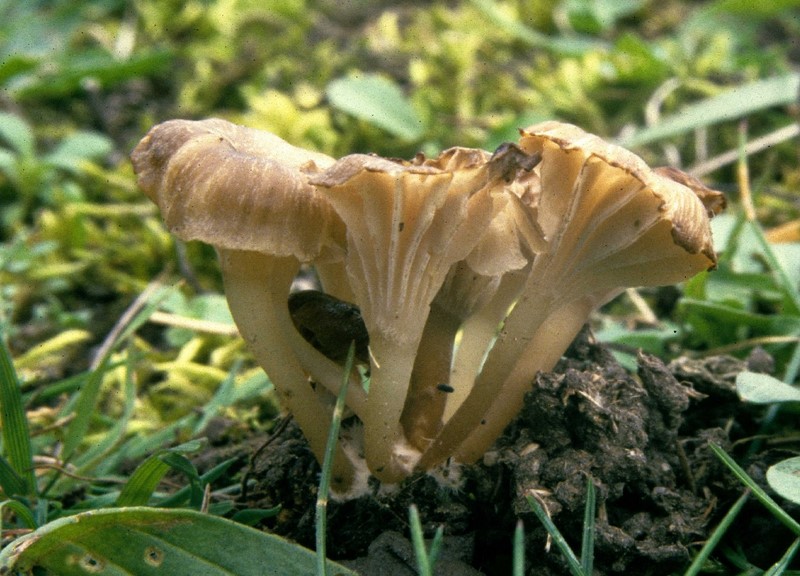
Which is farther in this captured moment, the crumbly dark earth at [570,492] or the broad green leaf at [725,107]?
the broad green leaf at [725,107]

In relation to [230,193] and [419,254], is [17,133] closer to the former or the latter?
[230,193]

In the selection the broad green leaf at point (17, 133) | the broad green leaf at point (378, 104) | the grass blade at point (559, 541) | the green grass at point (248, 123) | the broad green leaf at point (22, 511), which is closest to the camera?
the grass blade at point (559, 541)

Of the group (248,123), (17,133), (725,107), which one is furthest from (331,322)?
(17,133)

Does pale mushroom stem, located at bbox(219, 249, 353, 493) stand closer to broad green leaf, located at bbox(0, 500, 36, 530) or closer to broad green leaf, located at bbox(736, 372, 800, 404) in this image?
broad green leaf, located at bbox(0, 500, 36, 530)

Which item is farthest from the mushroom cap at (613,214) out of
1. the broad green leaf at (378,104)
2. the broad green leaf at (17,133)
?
the broad green leaf at (17,133)

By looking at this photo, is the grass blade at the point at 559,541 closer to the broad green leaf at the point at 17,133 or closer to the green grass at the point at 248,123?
the green grass at the point at 248,123

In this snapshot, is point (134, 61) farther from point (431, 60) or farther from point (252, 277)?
point (252, 277)

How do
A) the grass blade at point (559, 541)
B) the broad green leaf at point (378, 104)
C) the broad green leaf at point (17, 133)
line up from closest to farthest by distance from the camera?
1. the grass blade at point (559, 541)
2. the broad green leaf at point (378, 104)
3. the broad green leaf at point (17, 133)
